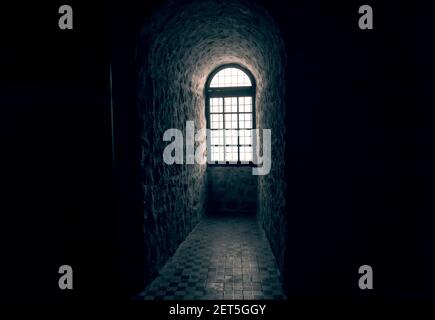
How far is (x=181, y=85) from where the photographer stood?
18.2 ft

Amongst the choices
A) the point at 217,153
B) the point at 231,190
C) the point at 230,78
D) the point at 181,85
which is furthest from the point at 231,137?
the point at 181,85

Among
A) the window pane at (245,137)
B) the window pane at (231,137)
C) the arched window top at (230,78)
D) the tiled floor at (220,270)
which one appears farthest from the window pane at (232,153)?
the tiled floor at (220,270)

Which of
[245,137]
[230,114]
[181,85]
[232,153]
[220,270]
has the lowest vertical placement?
[220,270]

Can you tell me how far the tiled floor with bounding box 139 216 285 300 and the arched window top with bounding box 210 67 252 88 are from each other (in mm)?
4012

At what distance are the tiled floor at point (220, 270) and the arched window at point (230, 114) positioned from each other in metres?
2.66

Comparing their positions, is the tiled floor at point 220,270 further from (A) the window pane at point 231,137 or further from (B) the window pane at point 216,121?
(B) the window pane at point 216,121

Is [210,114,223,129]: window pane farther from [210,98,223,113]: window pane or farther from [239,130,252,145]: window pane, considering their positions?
[239,130,252,145]: window pane

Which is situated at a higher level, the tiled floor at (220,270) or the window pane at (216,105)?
the window pane at (216,105)

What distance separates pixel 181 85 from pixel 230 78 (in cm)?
271

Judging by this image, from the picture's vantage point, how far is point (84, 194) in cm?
304

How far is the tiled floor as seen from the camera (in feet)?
11.5

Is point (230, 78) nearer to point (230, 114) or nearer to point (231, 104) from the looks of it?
point (231, 104)

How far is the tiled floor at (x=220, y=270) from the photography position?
137 inches

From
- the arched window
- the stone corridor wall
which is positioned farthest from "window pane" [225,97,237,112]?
the stone corridor wall
